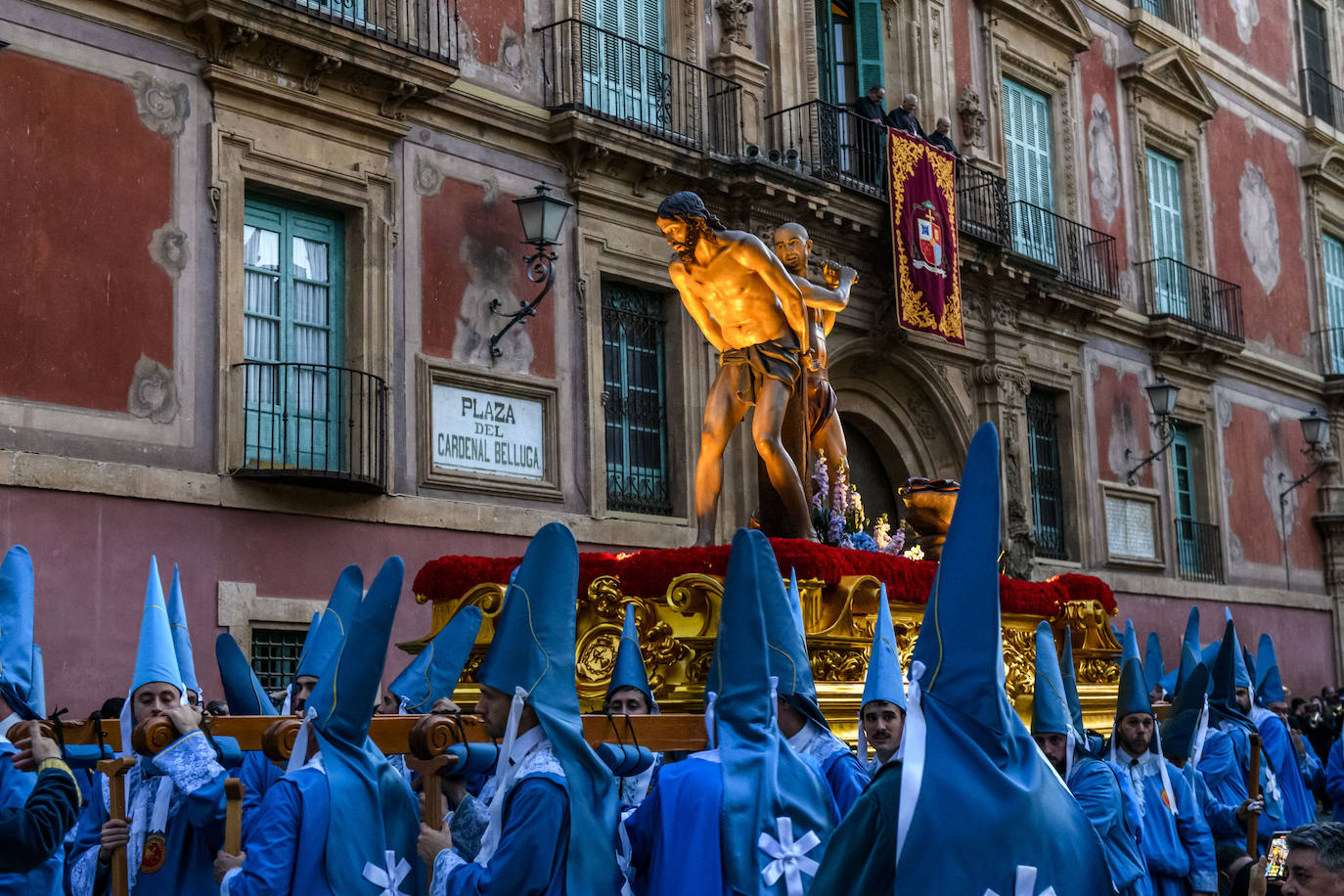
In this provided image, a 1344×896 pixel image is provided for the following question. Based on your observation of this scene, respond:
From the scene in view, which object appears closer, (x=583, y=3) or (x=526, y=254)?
(x=526, y=254)

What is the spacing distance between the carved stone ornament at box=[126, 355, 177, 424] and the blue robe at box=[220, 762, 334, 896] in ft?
25.4

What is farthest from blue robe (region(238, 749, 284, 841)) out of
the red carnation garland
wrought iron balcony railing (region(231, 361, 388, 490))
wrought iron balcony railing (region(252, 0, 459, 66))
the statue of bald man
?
wrought iron balcony railing (region(252, 0, 459, 66))

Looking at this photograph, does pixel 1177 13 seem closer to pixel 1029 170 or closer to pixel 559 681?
pixel 1029 170

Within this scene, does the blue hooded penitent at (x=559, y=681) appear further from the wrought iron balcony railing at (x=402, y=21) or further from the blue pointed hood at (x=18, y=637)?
the wrought iron balcony railing at (x=402, y=21)

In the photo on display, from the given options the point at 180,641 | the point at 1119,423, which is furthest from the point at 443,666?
the point at 1119,423

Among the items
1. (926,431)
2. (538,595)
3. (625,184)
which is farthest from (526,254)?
(538,595)

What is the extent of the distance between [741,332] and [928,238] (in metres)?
8.61

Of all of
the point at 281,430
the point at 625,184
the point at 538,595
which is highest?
the point at 625,184

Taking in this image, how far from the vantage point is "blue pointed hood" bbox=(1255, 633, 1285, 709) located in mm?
12672

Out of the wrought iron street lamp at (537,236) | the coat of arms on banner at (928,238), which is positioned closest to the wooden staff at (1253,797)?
the wrought iron street lamp at (537,236)

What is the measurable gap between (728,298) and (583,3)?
6.74m

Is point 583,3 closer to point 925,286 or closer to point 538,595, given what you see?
point 925,286

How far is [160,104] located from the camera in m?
12.2

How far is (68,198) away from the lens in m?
11.6
